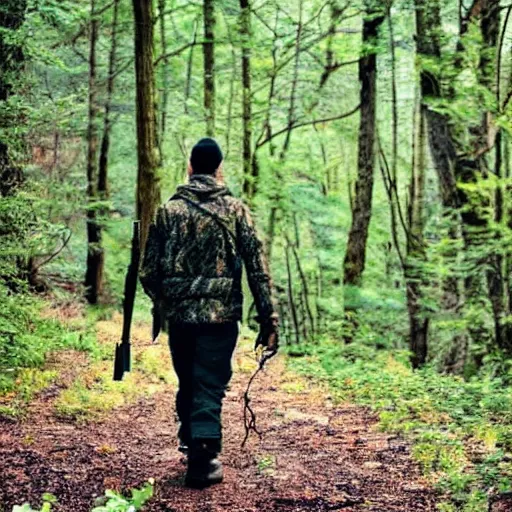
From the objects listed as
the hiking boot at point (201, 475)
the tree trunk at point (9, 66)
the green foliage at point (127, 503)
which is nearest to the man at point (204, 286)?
the hiking boot at point (201, 475)

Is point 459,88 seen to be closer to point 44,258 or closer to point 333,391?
point 333,391

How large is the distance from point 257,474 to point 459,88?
201 inches

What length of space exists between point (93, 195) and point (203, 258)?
1278 centimetres

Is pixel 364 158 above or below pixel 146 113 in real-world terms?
below

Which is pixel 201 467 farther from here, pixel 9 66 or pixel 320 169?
pixel 320 169

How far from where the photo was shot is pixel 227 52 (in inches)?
894

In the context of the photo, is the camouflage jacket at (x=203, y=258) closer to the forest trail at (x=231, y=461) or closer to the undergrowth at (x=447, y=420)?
the forest trail at (x=231, y=461)

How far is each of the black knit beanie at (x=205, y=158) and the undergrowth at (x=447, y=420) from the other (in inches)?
99.5

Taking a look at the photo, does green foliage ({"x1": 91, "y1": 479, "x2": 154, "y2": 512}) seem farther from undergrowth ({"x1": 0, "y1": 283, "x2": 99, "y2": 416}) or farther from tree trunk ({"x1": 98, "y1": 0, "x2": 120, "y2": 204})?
tree trunk ({"x1": 98, "y1": 0, "x2": 120, "y2": 204})

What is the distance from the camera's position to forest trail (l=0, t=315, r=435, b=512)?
4621 mm

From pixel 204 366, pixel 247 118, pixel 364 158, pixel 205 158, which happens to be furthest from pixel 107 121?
pixel 204 366

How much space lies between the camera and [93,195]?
57.0ft

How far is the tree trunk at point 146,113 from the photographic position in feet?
37.0

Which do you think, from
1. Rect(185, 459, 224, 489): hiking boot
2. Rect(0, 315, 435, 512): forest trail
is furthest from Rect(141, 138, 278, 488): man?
Rect(0, 315, 435, 512): forest trail
